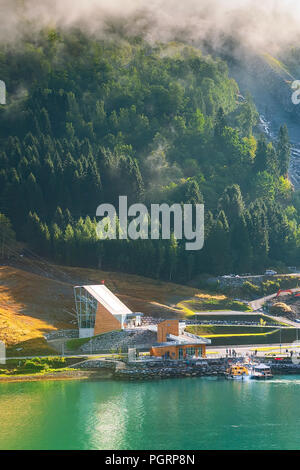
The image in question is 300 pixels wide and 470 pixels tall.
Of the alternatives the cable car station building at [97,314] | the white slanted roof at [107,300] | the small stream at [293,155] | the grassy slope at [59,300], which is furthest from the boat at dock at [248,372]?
the small stream at [293,155]

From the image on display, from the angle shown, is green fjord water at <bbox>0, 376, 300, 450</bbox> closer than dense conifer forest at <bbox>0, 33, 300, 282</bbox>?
Yes

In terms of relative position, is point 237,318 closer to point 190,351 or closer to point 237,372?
point 190,351

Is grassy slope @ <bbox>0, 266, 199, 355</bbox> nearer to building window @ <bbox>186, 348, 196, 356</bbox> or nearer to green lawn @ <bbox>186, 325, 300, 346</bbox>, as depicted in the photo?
green lawn @ <bbox>186, 325, 300, 346</bbox>

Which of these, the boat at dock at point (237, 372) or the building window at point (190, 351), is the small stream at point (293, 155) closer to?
the building window at point (190, 351)

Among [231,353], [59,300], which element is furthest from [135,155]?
[231,353]

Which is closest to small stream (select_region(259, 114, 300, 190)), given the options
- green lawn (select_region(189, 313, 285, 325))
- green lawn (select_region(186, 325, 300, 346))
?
green lawn (select_region(189, 313, 285, 325))

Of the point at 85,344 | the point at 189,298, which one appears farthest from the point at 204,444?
the point at 189,298

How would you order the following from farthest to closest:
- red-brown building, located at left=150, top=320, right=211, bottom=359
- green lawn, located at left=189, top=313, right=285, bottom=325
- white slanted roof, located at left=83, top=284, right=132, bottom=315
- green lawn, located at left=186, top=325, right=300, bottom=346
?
green lawn, located at left=189, top=313, right=285, bottom=325 → green lawn, located at left=186, top=325, right=300, bottom=346 → white slanted roof, located at left=83, top=284, right=132, bottom=315 → red-brown building, located at left=150, top=320, right=211, bottom=359
